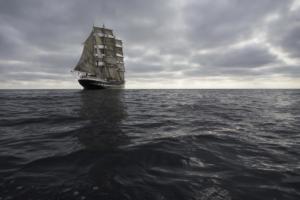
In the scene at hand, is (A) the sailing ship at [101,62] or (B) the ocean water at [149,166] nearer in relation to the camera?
(B) the ocean water at [149,166]

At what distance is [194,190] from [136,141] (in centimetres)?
325

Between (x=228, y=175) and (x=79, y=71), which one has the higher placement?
(x=79, y=71)

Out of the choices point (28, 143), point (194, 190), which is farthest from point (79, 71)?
point (194, 190)

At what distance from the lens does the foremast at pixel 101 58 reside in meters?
73.0

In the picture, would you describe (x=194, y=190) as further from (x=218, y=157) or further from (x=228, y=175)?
(x=218, y=157)

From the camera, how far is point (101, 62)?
84125 millimetres

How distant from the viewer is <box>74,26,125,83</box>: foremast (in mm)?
73000

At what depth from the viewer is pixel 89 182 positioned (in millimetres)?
3357

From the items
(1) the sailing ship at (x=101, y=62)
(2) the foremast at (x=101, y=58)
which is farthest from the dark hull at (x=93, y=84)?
(2) the foremast at (x=101, y=58)

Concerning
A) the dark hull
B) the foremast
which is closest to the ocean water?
the dark hull

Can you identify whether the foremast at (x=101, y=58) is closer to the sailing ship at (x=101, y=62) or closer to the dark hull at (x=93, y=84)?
the sailing ship at (x=101, y=62)

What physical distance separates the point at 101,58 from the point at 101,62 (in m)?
1.93

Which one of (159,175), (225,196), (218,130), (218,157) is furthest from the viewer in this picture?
(218,130)

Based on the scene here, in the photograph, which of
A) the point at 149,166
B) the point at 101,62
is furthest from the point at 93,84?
the point at 149,166
